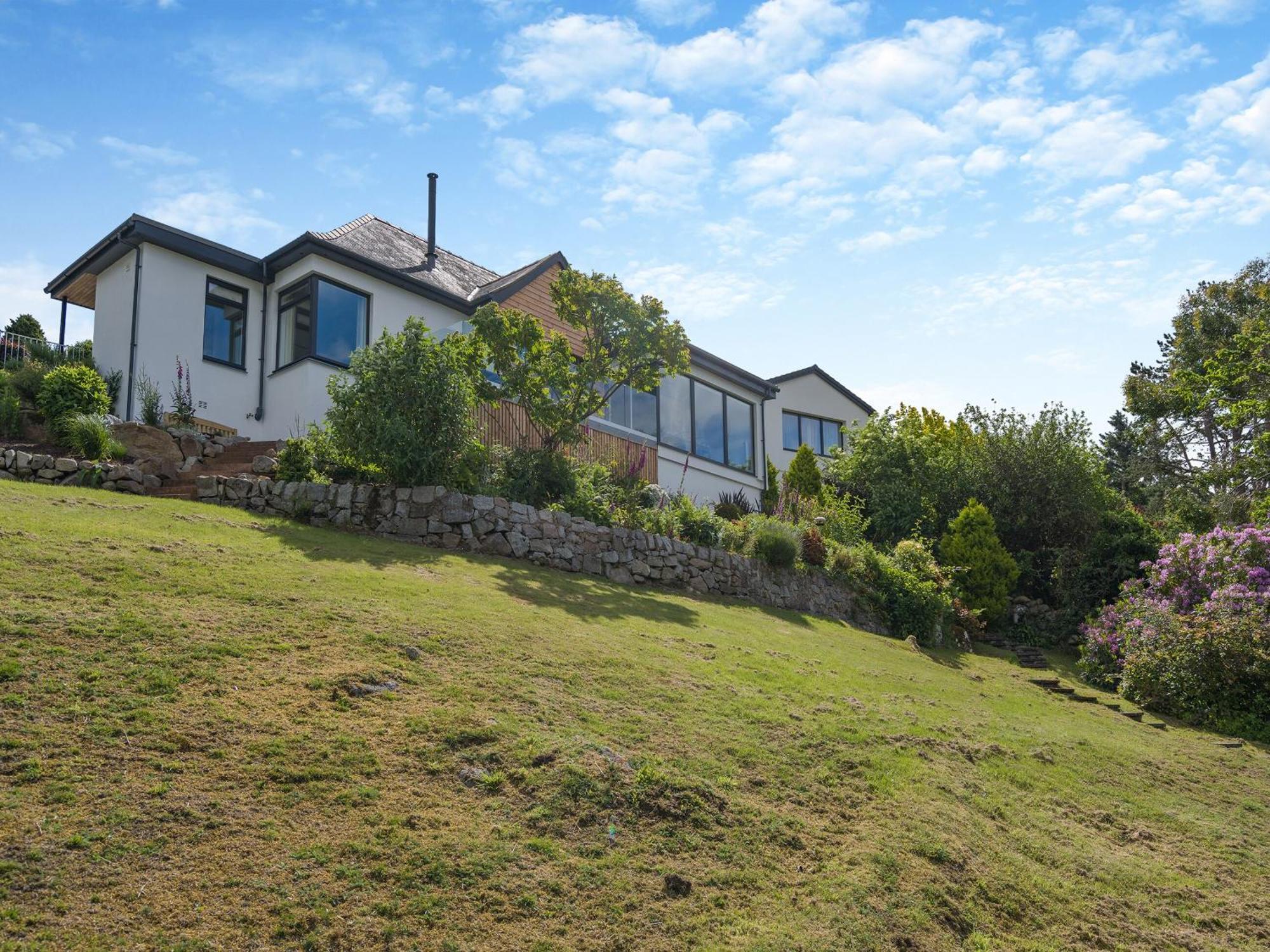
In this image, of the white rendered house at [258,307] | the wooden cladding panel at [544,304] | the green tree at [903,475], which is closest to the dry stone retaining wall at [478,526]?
the white rendered house at [258,307]

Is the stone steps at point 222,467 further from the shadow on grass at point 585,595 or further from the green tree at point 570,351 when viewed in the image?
the shadow on grass at point 585,595

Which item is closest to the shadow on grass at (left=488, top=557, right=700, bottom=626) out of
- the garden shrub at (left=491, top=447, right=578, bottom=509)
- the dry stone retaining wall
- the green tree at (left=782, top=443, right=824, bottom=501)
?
the dry stone retaining wall

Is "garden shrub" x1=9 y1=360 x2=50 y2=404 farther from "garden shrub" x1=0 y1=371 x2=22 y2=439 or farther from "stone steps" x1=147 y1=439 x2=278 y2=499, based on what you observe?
"stone steps" x1=147 y1=439 x2=278 y2=499

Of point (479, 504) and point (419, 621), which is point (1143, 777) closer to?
point (419, 621)

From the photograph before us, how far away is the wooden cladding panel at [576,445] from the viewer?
20.2m

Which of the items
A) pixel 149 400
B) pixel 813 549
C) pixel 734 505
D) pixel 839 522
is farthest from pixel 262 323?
pixel 839 522

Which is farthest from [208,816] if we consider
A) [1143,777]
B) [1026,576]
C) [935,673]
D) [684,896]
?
[1026,576]

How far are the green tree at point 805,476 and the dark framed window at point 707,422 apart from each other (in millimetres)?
1188

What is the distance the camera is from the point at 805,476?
29125mm

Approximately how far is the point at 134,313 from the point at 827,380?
26867 millimetres

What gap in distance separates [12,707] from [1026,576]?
23.5 meters

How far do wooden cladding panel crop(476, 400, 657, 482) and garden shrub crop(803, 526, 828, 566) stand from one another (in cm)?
398

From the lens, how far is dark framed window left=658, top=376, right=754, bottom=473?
2716 centimetres

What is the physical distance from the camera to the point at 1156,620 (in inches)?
684
